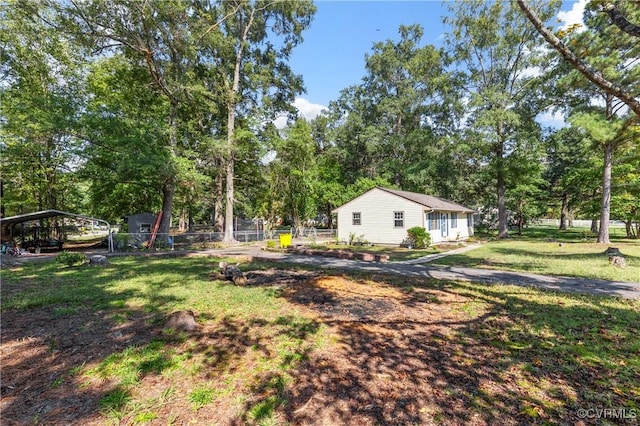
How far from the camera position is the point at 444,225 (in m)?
21.7

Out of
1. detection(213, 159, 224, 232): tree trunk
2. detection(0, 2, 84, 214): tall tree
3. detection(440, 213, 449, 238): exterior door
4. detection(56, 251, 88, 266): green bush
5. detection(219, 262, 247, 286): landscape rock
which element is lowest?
detection(219, 262, 247, 286): landscape rock

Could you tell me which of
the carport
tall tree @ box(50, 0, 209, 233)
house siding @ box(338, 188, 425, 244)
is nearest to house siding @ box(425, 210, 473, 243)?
house siding @ box(338, 188, 425, 244)

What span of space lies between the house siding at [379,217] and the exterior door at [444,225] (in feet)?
12.0

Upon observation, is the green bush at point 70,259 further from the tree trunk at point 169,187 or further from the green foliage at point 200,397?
the green foliage at point 200,397

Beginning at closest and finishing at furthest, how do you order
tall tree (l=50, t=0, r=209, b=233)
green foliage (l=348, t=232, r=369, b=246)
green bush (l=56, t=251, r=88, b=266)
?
green bush (l=56, t=251, r=88, b=266)
tall tree (l=50, t=0, r=209, b=233)
green foliage (l=348, t=232, r=369, b=246)

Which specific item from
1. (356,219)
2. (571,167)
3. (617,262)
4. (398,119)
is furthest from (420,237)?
(571,167)

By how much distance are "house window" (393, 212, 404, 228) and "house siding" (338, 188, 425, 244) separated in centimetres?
15

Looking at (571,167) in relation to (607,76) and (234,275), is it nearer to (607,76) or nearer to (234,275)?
(607,76)

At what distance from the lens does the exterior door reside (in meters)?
21.1

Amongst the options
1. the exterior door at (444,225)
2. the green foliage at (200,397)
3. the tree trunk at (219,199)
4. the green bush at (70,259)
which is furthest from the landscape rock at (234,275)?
the exterior door at (444,225)

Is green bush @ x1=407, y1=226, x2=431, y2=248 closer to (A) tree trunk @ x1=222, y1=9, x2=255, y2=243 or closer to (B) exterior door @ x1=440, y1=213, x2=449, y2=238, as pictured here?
(B) exterior door @ x1=440, y1=213, x2=449, y2=238

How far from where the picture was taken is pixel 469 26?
24.3 metres

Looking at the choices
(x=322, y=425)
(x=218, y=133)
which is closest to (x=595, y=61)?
(x=322, y=425)

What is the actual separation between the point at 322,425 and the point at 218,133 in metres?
25.8
